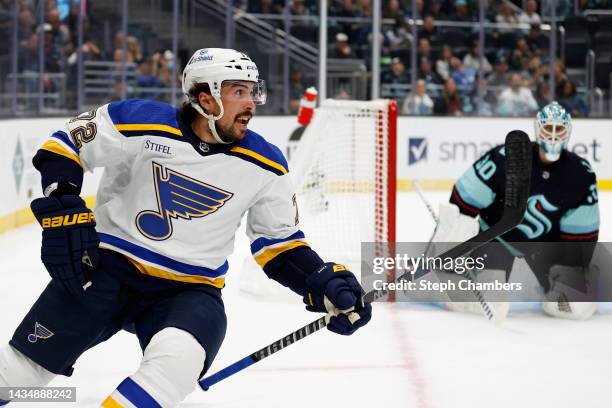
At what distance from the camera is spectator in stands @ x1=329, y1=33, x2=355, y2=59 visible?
35.8 ft

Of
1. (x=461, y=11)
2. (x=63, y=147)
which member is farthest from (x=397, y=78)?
(x=63, y=147)

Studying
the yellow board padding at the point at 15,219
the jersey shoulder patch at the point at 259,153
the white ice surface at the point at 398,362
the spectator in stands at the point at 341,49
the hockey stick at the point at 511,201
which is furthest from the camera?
the spectator in stands at the point at 341,49

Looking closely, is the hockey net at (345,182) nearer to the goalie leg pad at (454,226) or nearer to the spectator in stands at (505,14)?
the goalie leg pad at (454,226)

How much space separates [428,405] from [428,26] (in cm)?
861

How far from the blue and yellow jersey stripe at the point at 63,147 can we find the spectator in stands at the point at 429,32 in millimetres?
9119

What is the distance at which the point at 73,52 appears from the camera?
9250 millimetres

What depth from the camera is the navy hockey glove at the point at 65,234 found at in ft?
7.84

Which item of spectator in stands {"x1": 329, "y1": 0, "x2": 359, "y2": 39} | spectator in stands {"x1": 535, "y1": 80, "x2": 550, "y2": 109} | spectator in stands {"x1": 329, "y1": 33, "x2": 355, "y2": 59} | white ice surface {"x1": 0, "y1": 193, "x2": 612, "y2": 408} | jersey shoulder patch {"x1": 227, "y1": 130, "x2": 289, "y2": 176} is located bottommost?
white ice surface {"x1": 0, "y1": 193, "x2": 612, "y2": 408}

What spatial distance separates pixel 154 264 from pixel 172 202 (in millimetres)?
160

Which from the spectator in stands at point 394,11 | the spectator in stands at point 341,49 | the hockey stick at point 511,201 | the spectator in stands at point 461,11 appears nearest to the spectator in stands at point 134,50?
the spectator in stands at point 341,49

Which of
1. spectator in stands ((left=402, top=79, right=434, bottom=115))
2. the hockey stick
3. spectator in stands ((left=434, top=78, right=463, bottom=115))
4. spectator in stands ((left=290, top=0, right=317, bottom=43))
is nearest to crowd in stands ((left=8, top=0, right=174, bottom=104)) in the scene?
spectator in stands ((left=290, top=0, right=317, bottom=43))

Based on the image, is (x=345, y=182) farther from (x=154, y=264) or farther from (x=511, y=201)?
(x=154, y=264)

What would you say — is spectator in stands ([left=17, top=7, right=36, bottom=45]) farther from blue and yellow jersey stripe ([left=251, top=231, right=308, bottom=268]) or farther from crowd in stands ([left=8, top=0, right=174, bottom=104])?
blue and yellow jersey stripe ([left=251, top=231, right=308, bottom=268])

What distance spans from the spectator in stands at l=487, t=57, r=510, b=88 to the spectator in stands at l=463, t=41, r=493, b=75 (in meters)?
0.07
